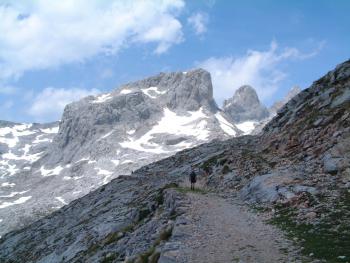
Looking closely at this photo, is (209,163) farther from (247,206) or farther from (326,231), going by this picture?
(326,231)

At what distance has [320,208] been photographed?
86.0ft

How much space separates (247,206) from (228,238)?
353 inches

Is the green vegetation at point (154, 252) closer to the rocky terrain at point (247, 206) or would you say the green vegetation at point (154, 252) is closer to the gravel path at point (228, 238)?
the rocky terrain at point (247, 206)

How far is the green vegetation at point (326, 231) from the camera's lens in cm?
1972

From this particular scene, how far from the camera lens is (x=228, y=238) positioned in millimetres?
24906

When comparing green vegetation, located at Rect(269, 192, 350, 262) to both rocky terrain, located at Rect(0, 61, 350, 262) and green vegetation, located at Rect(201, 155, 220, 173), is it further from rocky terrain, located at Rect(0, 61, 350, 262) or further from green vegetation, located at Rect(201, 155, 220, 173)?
green vegetation, located at Rect(201, 155, 220, 173)

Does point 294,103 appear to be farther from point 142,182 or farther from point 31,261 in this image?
point 31,261

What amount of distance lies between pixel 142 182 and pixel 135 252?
3533cm

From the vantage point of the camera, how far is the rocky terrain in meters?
23.2

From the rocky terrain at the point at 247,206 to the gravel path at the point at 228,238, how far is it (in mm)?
58

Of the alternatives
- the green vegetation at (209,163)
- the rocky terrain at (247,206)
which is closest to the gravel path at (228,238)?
the rocky terrain at (247,206)

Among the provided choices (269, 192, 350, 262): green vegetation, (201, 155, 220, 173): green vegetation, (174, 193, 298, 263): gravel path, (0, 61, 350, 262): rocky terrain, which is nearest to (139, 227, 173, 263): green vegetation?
(0, 61, 350, 262): rocky terrain

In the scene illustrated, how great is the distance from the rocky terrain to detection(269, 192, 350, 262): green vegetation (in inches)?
2.2

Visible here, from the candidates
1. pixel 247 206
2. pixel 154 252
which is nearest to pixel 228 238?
pixel 154 252
